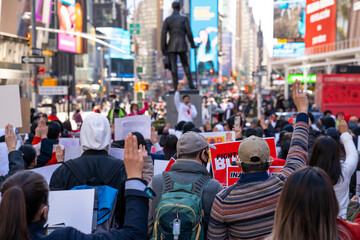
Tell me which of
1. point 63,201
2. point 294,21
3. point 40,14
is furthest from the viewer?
point 294,21

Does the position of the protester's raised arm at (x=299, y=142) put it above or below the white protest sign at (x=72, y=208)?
above

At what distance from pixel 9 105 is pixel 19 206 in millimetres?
4250

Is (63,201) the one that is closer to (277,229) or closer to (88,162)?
(88,162)

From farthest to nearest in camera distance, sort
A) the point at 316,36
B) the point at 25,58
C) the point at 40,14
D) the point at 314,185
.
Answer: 1. the point at 316,36
2. the point at 40,14
3. the point at 25,58
4. the point at 314,185

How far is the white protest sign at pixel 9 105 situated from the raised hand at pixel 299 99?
3.50 metres

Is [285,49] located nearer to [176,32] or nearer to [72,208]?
[176,32]

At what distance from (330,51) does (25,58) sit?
5606cm

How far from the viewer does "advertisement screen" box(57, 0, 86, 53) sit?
48.9 meters

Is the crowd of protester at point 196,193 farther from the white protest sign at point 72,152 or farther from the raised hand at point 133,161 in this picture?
the white protest sign at point 72,152

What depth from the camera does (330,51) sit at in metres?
69.2

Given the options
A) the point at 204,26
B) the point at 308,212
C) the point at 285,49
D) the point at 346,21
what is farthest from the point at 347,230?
the point at 204,26

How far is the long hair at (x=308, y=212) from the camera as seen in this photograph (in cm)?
248

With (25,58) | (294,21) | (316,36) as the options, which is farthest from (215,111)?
(316,36)

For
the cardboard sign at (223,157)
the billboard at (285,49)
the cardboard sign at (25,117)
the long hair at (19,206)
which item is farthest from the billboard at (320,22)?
the long hair at (19,206)
